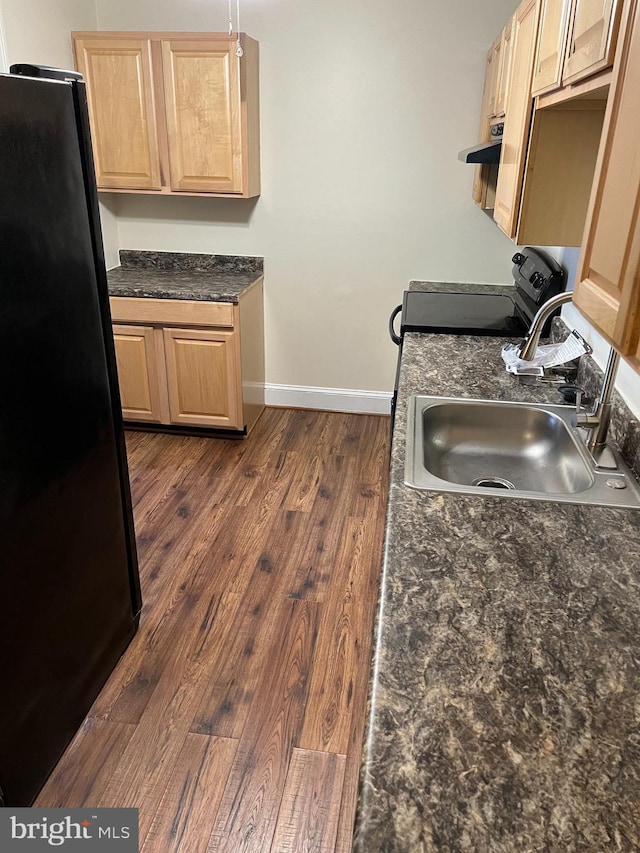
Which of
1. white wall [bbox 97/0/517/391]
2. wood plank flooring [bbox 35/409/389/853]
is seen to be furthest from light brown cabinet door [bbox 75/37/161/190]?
wood plank flooring [bbox 35/409/389/853]

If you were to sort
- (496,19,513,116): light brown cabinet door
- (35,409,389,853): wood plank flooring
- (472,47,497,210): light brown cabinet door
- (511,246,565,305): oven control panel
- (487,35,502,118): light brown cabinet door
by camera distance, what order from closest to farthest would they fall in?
1. (35,409,389,853): wood plank flooring
2. (496,19,513,116): light brown cabinet door
3. (511,246,565,305): oven control panel
4. (487,35,502,118): light brown cabinet door
5. (472,47,497,210): light brown cabinet door

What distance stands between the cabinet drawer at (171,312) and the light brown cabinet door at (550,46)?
205 cm

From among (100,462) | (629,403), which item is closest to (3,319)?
(100,462)

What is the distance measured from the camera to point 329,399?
425 cm

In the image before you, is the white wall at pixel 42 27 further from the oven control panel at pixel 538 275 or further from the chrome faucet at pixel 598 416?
the chrome faucet at pixel 598 416

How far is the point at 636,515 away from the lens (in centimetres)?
138

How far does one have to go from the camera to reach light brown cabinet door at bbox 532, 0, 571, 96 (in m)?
1.52

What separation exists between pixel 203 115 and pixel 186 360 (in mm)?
1297

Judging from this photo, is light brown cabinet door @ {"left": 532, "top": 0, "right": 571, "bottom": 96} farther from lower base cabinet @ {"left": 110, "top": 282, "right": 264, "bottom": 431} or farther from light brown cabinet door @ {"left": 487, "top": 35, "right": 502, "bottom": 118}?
lower base cabinet @ {"left": 110, "top": 282, "right": 264, "bottom": 431}

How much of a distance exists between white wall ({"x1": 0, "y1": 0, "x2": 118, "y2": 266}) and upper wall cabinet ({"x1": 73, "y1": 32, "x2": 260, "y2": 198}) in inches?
4.0

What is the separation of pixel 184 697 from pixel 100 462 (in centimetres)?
79

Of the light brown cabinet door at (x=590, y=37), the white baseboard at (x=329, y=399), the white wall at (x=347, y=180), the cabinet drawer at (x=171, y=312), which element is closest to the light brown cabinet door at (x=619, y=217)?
the light brown cabinet door at (x=590, y=37)

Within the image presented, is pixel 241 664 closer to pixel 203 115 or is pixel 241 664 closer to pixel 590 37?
pixel 590 37

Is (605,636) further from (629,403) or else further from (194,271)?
(194,271)
